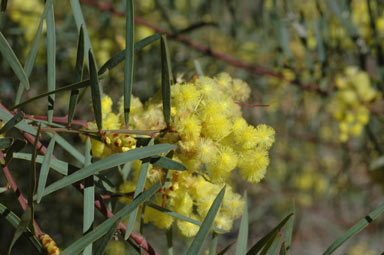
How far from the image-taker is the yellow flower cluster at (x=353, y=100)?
152 cm

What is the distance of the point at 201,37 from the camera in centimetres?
205

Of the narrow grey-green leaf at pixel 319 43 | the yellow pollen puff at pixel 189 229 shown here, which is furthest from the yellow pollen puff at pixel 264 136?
the narrow grey-green leaf at pixel 319 43

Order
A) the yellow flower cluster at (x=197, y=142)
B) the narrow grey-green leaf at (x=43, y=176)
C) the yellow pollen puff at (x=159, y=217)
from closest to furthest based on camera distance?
1. the narrow grey-green leaf at (x=43, y=176)
2. the yellow flower cluster at (x=197, y=142)
3. the yellow pollen puff at (x=159, y=217)

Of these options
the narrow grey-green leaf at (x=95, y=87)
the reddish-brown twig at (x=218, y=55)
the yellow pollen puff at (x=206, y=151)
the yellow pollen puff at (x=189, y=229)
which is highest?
the reddish-brown twig at (x=218, y=55)

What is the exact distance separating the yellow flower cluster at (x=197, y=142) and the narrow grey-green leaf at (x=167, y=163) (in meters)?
0.05

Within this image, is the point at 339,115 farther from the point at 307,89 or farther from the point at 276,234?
the point at 276,234

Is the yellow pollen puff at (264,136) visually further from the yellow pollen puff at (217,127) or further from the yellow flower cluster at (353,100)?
the yellow flower cluster at (353,100)

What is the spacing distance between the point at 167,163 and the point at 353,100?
1167 millimetres

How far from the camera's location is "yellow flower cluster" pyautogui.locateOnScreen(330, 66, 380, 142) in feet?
4.99

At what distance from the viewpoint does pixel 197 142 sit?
0.60 meters

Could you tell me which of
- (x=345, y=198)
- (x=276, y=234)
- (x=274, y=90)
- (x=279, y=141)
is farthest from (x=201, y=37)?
(x=276, y=234)

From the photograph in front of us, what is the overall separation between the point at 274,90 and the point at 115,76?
2.66ft

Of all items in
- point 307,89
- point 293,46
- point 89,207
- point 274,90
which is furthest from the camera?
point 293,46

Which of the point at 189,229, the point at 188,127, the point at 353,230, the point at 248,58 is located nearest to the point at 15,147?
the point at 188,127
